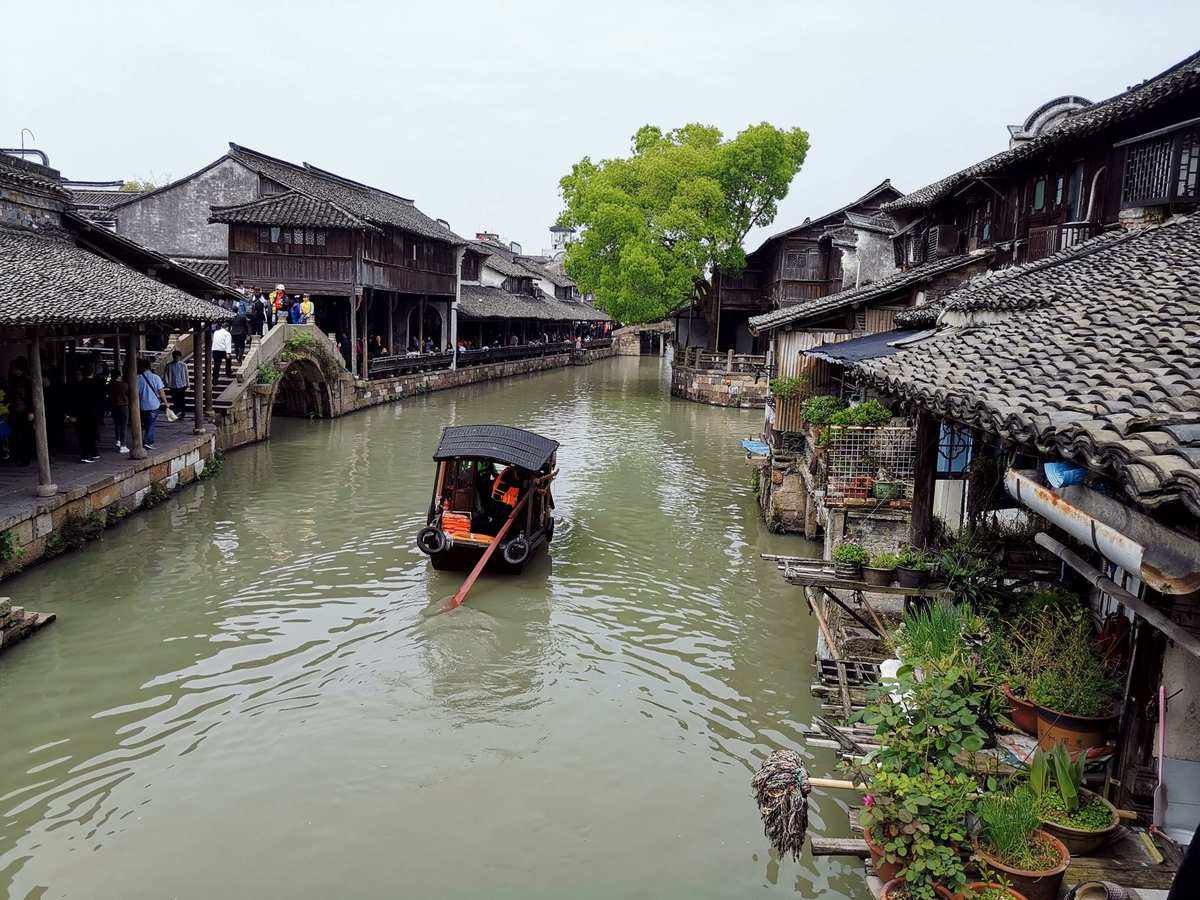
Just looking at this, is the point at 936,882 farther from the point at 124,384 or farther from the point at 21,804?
the point at 124,384

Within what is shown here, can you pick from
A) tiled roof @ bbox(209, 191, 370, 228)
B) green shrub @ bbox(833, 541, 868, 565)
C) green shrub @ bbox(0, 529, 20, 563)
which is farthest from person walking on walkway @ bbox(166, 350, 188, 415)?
green shrub @ bbox(833, 541, 868, 565)

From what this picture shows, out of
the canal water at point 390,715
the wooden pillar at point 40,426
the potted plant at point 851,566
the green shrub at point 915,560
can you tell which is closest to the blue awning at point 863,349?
the canal water at point 390,715

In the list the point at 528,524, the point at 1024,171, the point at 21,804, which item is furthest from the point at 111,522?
the point at 1024,171

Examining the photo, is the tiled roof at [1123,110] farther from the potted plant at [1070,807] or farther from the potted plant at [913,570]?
the potted plant at [1070,807]

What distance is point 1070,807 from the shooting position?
4.89 meters

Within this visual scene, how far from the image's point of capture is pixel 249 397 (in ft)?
77.7

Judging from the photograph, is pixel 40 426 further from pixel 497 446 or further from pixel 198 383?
pixel 497 446

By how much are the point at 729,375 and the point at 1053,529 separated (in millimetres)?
31569

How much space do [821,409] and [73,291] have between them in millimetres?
12841

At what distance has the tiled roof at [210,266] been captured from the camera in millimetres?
32312

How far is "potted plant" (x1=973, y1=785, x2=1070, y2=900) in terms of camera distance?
4.53m

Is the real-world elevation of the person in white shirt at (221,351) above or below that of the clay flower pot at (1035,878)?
above

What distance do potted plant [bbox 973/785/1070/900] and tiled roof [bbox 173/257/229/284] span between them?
32.0 meters

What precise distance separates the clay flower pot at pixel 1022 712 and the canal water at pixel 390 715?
2143 millimetres
